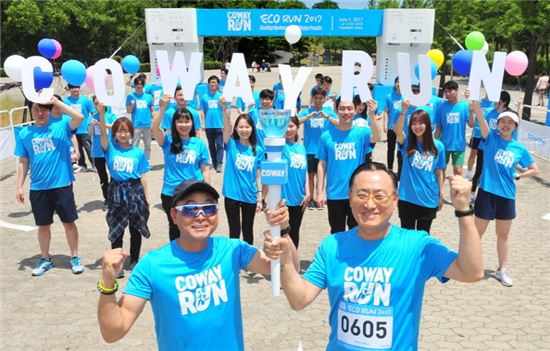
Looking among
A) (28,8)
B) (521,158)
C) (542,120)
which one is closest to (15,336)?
(521,158)

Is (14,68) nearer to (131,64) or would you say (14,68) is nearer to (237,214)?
(237,214)

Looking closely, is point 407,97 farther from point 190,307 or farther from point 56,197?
point 56,197

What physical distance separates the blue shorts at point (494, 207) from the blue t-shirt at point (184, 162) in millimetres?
3292

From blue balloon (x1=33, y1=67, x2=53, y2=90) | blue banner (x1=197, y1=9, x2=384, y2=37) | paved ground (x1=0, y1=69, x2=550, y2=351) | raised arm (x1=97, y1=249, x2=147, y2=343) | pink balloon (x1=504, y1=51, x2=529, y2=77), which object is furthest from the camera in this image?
blue banner (x1=197, y1=9, x2=384, y2=37)

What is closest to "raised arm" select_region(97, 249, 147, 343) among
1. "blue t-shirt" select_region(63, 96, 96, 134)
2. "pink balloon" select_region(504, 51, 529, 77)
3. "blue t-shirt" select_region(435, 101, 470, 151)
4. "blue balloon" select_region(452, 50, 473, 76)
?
"blue balloon" select_region(452, 50, 473, 76)

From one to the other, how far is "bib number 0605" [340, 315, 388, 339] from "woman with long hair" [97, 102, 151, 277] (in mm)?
4094

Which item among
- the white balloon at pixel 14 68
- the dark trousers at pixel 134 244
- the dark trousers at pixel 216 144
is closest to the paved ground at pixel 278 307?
the dark trousers at pixel 134 244

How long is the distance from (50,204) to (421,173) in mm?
4421

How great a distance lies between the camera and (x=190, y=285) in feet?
7.85

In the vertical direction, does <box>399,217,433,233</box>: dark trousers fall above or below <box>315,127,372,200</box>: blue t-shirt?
below

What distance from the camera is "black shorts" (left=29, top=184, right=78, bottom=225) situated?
233 inches

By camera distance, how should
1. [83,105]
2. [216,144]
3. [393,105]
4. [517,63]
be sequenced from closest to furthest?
[517,63], [83,105], [393,105], [216,144]

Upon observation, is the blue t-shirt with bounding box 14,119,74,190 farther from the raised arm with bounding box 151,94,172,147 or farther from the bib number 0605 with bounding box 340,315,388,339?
the bib number 0605 with bounding box 340,315,388,339

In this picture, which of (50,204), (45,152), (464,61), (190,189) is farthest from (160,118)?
(464,61)
